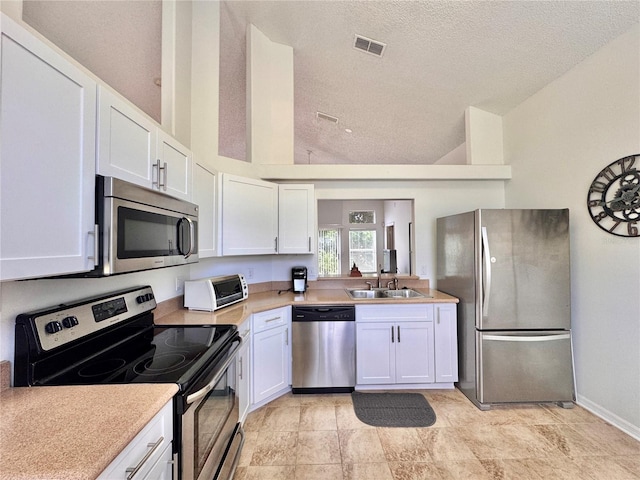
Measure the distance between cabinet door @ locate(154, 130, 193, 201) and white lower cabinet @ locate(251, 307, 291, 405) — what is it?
44.3 inches

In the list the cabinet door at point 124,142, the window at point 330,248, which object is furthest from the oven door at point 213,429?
the window at point 330,248

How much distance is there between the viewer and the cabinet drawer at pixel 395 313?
102 inches

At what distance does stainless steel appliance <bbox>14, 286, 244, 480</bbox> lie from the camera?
1.06 meters

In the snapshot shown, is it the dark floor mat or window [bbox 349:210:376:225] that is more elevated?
window [bbox 349:210:376:225]

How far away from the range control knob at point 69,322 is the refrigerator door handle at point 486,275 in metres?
2.67

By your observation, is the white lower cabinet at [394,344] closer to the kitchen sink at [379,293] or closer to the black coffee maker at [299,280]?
the kitchen sink at [379,293]

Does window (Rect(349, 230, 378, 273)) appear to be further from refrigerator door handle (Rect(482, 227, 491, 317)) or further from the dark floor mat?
refrigerator door handle (Rect(482, 227, 491, 317))

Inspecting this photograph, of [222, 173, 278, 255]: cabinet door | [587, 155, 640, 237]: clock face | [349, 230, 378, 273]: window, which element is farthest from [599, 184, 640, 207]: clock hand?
[349, 230, 378, 273]: window

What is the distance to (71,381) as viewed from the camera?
3.60 ft

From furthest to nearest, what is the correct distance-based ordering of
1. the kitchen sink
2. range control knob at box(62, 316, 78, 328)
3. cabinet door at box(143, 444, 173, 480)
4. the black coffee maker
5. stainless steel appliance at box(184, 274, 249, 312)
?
the kitchen sink → the black coffee maker → stainless steel appliance at box(184, 274, 249, 312) → range control knob at box(62, 316, 78, 328) → cabinet door at box(143, 444, 173, 480)

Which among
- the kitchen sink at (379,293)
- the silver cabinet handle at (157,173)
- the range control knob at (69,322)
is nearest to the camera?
the range control knob at (69,322)

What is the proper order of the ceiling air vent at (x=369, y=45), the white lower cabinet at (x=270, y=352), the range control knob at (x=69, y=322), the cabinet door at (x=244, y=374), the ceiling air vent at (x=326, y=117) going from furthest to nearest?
the ceiling air vent at (x=326, y=117)
the ceiling air vent at (x=369, y=45)
the white lower cabinet at (x=270, y=352)
the cabinet door at (x=244, y=374)
the range control knob at (x=69, y=322)

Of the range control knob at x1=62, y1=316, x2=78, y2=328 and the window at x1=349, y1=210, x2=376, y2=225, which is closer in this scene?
the range control knob at x1=62, y1=316, x2=78, y2=328

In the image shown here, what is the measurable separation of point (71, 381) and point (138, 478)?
0.52 m
